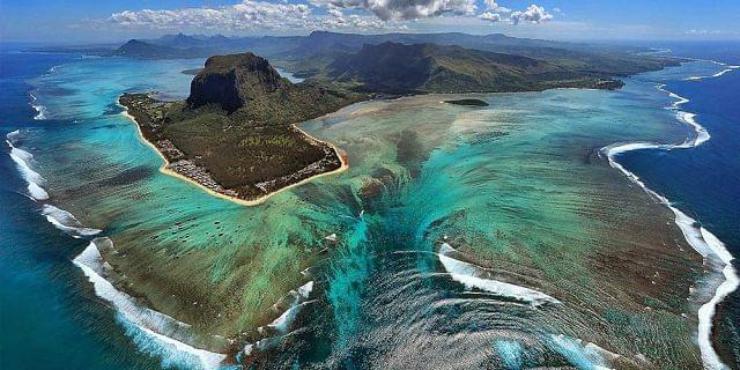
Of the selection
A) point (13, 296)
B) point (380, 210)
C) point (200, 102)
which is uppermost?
point (200, 102)

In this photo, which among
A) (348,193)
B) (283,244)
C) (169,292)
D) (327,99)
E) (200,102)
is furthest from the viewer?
(327,99)

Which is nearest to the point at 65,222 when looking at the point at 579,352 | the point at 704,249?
the point at 579,352

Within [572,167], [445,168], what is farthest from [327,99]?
[572,167]

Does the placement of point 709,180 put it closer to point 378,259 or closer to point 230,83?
point 378,259

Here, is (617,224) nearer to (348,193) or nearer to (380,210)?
(380,210)

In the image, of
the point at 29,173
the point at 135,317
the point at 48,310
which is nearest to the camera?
the point at 135,317

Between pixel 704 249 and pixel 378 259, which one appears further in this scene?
pixel 704 249

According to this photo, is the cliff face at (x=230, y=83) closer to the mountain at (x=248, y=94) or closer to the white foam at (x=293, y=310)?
the mountain at (x=248, y=94)

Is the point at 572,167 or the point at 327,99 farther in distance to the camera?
the point at 327,99

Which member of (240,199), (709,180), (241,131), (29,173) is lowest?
(240,199)
